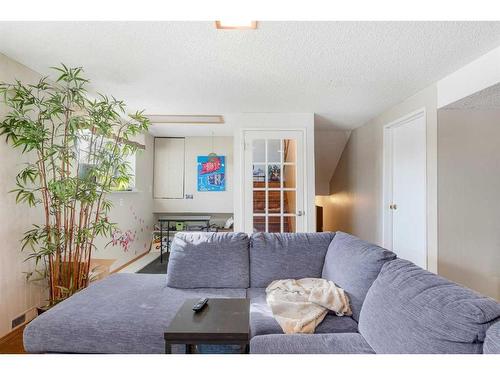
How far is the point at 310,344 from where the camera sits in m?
1.37

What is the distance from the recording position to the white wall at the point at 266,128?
3.92 metres

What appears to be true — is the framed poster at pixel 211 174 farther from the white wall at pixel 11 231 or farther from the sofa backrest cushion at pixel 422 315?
the sofa backrest cushion at pixel 422 315

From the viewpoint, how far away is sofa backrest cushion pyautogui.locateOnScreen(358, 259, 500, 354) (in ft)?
2.95

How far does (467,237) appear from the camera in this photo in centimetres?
280

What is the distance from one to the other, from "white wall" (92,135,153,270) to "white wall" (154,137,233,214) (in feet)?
1.51

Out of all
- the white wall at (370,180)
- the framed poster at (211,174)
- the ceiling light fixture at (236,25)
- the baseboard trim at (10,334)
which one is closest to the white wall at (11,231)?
the baseboard trim at (10,334)

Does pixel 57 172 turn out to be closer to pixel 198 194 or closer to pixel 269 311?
pixel 269 311

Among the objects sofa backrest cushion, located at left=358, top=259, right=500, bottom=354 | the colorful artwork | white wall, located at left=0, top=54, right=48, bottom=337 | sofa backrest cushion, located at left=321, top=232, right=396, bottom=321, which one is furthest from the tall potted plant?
sofa backrest cushion, located at left=358, top=259, right=500, bottom=354

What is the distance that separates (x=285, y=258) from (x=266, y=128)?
85.1 inches

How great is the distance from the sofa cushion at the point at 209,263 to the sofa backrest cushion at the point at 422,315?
3.29 ft

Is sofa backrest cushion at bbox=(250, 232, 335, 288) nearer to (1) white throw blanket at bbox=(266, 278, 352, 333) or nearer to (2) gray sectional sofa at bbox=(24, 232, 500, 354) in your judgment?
(2) gray sectional sofa at bbox=(24, 232, 500, 354)

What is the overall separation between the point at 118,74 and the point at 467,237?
356 cm
